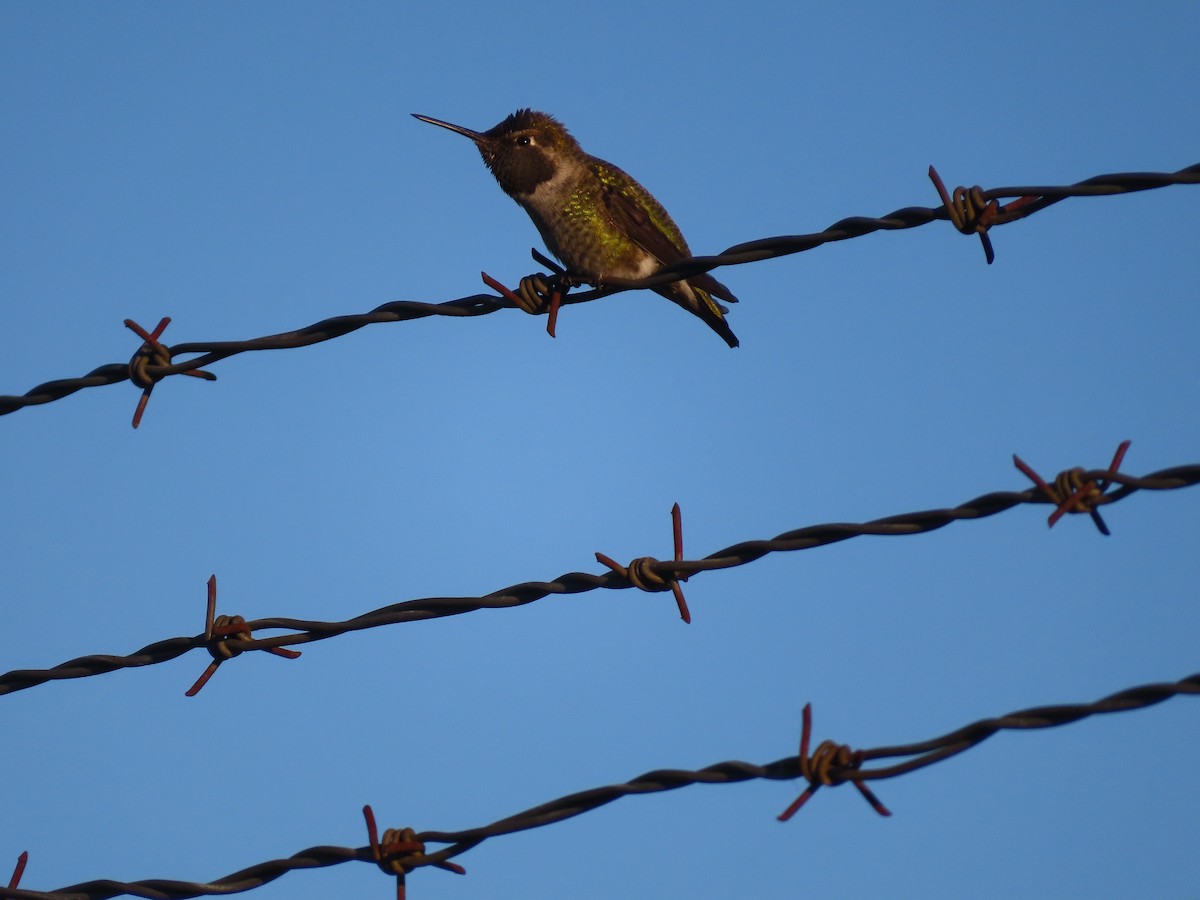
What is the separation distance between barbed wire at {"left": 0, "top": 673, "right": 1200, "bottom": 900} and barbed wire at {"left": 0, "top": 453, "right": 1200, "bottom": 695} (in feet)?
1.79

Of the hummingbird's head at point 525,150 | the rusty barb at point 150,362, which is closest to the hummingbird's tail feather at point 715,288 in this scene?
the hummingbird's head at point 525,150

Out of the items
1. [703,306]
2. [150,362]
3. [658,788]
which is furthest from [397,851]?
[703,306]

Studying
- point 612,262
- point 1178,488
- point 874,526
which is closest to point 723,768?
point 874,526

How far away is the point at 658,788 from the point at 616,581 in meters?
0.76

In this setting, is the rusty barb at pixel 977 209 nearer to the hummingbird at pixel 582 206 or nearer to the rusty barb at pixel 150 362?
the rusty barb at pixel 150 362

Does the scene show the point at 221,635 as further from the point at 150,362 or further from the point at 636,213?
the point at 636,213

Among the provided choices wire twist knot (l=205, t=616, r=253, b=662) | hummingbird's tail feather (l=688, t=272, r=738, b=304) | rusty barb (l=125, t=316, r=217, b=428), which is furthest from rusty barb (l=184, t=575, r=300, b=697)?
hummingbird's tail feather (l=688, t=272, r=738, b=304)

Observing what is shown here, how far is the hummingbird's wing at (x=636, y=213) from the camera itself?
863cm

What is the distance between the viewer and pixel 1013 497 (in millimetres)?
3643

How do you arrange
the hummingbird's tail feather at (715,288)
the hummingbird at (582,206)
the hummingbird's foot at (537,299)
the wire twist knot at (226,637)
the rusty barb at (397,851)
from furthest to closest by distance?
1. the hummingbird at (582,206)
2. the hummingbird's tail feather at (715,288)
3. the hummingbird's foot at (537,299)
4. the wire twist knot at (226,637)
5. the rusty barb at (397,851)

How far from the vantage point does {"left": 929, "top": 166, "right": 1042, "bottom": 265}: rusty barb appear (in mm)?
4141

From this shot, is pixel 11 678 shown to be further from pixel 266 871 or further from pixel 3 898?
pixel 266 871

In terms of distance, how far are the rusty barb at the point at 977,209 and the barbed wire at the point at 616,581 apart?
95 centimetres

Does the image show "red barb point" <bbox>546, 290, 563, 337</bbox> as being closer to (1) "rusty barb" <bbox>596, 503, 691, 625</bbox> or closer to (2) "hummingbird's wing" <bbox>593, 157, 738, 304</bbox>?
(1) "rusty barb" <bbox>596, 503, 691, 625</bbox>
